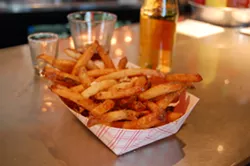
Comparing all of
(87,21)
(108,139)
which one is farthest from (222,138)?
(87,21)

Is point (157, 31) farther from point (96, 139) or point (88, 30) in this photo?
point (96, 139)

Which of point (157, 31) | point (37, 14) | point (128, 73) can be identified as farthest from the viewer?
point (37, 14)

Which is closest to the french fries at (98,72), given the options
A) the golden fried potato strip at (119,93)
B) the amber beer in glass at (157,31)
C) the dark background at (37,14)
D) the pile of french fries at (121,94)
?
the pile of french fries at (121,94)

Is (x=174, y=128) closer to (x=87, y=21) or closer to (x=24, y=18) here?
(x=87, y=21)

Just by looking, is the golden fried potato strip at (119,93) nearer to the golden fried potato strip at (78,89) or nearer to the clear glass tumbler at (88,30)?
the golden fried potato strip at (78,89)

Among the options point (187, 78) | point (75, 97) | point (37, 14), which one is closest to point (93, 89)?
point (75, 97)
